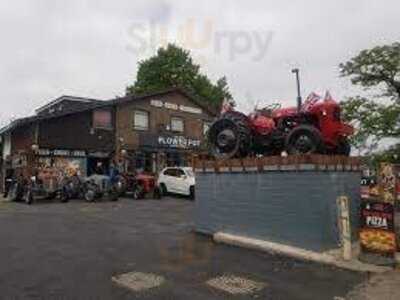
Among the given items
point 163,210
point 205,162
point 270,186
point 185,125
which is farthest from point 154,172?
point 270,186

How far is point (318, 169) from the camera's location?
10.5 metres

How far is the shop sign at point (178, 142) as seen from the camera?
3210 cm

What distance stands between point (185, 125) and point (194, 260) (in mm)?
24631

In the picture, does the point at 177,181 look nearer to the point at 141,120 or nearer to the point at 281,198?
the point at 141,120

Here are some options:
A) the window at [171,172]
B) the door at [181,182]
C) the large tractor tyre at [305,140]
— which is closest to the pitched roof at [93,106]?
the window at [171,172]

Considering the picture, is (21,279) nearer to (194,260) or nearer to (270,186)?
(194,260)

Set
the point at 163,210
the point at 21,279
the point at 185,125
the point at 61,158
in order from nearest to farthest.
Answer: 1. the point at 21,279
2. the point at 163,210
3. the point at 61,158
4. the point at 185,125

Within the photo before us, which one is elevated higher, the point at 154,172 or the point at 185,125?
the point at 185,125

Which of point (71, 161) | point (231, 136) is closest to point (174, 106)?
point (71, 161)

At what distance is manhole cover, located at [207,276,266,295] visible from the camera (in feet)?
25.1

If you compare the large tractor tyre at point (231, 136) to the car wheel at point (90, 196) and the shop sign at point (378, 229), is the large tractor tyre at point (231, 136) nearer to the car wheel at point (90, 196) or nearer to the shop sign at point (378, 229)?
the shop sign at point (378, 229)

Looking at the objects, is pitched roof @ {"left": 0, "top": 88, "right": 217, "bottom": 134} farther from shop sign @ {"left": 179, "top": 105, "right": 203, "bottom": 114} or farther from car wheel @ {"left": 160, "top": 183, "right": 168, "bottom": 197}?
car wheel @ {"left": 160, "top": 183, "right": 168, "bottom": 197}

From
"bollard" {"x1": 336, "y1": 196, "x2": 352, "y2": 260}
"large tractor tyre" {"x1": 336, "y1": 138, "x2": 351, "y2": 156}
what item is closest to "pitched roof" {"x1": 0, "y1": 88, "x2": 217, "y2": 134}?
"large tractor tyre" {"x1": 336, "y1": 138, "x2": 351, "y2": 156}

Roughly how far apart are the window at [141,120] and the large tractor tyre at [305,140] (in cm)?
2057
